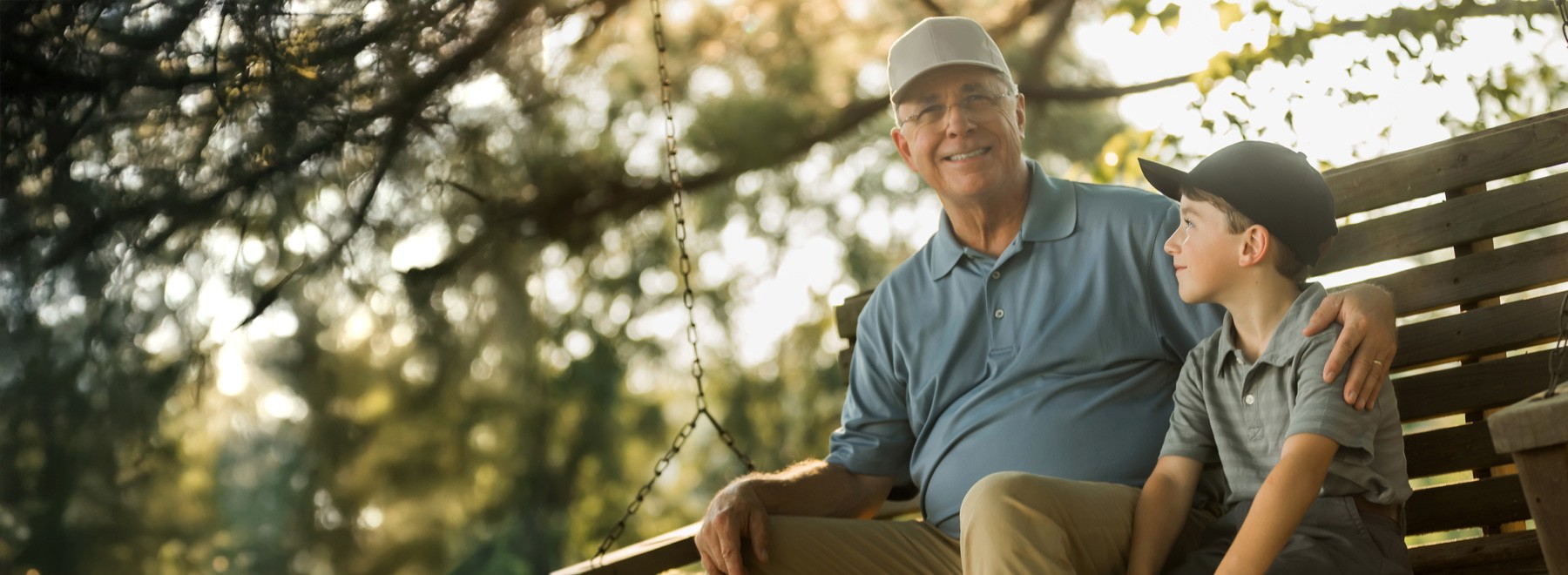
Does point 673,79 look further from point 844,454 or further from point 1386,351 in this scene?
point 1386,351

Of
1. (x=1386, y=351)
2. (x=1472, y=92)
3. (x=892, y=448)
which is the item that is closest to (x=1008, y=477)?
(x=1386, y=351)

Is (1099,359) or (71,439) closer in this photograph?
(1099,359)

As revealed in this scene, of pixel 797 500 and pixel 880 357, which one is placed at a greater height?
pixel 880 357

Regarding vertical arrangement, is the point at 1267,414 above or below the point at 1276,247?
below

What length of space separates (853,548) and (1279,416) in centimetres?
70

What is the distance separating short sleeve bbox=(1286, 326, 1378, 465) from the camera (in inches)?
65.4

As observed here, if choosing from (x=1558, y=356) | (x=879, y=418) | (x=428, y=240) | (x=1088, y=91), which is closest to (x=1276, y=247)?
(x=1558, y=356)

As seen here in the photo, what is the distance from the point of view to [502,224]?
5.95m

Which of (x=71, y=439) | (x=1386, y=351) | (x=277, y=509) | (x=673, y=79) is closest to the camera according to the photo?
(x=1386, y=351)

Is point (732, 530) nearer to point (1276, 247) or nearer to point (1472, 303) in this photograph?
point (1276, 247)

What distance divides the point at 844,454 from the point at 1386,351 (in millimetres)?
991

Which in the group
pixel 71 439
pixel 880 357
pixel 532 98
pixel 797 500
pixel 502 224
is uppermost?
pixel 532 98

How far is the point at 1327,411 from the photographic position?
5.46ft

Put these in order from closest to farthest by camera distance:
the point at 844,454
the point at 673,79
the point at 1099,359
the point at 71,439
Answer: the point at 1099,359 < the point at 844,454 < the point at 71,439 < the point at 673,79
